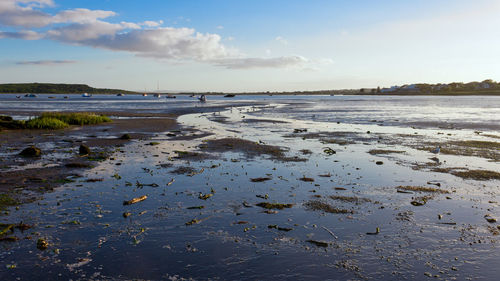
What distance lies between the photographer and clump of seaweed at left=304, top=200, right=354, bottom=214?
11.9 metres

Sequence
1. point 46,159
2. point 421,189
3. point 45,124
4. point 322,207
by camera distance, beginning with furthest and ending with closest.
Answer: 1. point 45,124
2. point 46,159
3. point 421,189
4. point 322,207

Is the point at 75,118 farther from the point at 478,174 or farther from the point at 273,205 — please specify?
the point at 478,174

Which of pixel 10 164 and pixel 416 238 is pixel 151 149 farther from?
pixel 416 238

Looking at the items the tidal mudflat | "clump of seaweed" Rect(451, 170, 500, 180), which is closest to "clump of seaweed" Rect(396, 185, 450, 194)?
the tidal mudflat

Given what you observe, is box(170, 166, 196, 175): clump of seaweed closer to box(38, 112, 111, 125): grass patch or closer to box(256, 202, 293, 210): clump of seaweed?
box(256, 202, 293, 210): clump of seaweed

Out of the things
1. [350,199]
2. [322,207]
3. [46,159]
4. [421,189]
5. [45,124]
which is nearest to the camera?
[322,207]

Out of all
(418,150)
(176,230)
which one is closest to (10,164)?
(176,230)

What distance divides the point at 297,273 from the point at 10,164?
60.7 feet

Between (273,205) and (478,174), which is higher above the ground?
(478,174)

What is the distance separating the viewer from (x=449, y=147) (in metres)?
25.8

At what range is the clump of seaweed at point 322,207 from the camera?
11.9 meters

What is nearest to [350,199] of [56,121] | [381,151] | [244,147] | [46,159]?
[381,151]

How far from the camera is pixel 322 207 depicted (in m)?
12.3

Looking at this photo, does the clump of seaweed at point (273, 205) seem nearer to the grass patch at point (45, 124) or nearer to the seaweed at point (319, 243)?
the seaweed at point (319, 243)
